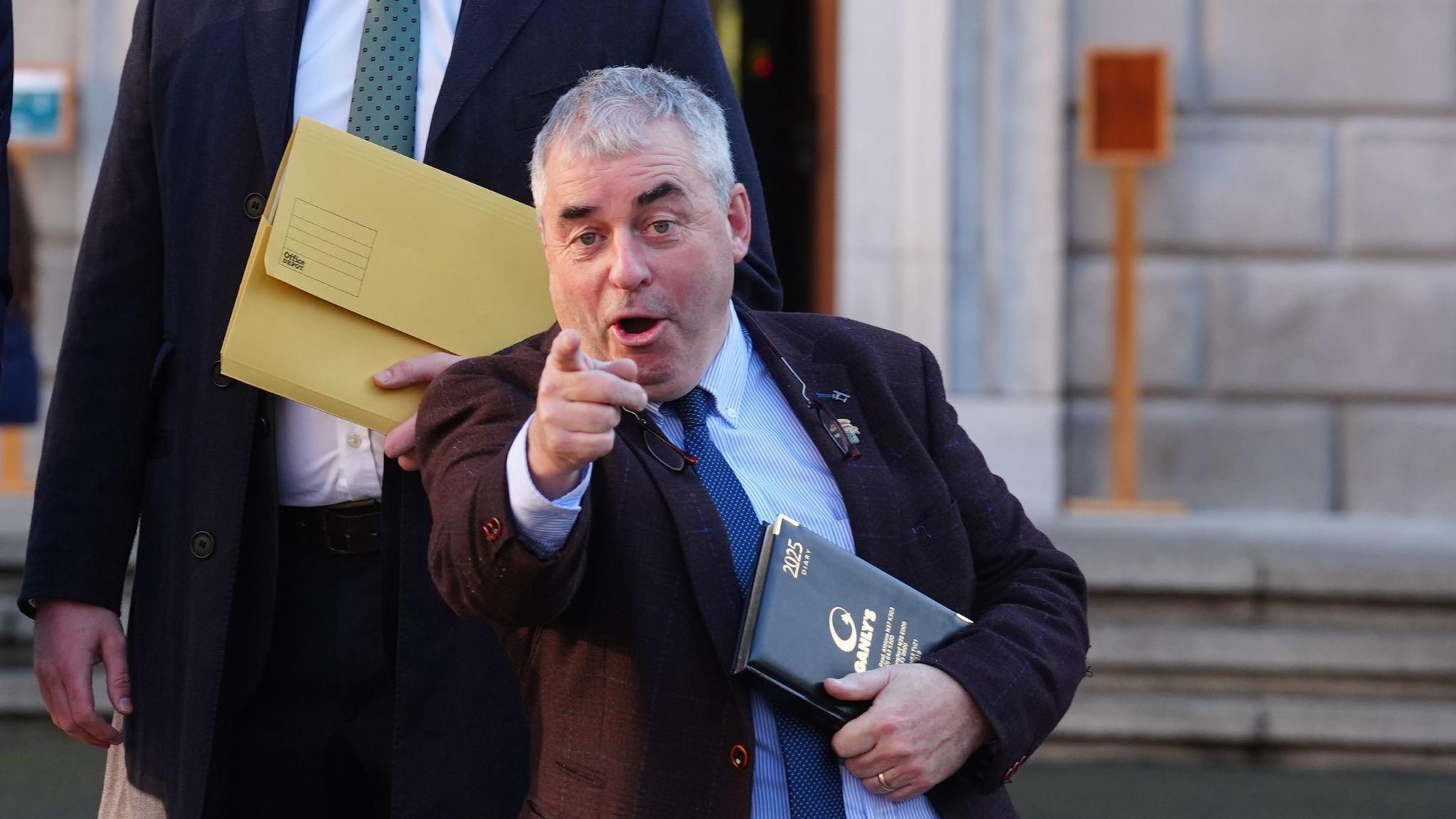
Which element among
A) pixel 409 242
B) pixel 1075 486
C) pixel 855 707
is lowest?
pixel 1075 486

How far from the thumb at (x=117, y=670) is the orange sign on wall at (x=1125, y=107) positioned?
510cm

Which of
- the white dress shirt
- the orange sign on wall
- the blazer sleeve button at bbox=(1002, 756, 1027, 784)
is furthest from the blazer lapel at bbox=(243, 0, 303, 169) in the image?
the orange sign on wall

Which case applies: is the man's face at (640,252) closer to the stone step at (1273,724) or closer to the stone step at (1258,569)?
the stone step at (1273,724)

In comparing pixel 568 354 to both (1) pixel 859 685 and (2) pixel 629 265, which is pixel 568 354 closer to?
(2) pixel 629 265

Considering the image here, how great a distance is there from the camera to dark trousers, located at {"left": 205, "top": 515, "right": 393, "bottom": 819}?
2.45 metres

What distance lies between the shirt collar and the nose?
19 cm

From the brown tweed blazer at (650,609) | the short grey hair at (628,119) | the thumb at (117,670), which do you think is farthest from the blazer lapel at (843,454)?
the thumb at (117,670)

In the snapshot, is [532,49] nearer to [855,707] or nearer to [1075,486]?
[855,707]

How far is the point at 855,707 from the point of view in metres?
2.05

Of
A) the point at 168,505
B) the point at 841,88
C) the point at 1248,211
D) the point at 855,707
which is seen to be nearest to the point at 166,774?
the point at 168,505

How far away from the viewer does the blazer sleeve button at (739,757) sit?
2.01 metres

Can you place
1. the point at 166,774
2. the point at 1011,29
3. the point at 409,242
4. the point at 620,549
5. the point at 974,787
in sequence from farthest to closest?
1. the point at 1011,29
2. the point at 166,774
3. the point at 409,242
4. the point at 974,787
5. the point at 620,549

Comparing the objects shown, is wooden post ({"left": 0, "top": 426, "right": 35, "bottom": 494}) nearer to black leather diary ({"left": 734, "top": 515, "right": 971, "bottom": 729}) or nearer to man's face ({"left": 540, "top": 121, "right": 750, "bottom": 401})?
man's face ({"left": 540, "top": 121, "right": 750, "bottom": 401})

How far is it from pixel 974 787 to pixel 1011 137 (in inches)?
198
